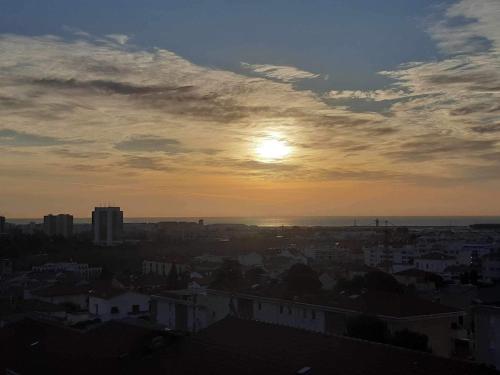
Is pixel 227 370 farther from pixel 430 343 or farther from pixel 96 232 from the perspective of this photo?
pixel 96 232

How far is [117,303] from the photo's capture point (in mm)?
33562

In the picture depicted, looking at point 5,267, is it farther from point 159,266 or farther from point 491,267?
point 491,267

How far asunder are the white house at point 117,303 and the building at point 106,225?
100 m

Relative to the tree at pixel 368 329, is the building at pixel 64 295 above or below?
below

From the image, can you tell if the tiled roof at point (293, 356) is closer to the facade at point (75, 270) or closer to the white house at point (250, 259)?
the facade at point (75, 270)

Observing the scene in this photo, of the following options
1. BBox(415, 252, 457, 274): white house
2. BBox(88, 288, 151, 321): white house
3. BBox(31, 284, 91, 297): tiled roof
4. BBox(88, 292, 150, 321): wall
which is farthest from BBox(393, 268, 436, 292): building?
BBox(31, 284, 91, 297): tiled roof

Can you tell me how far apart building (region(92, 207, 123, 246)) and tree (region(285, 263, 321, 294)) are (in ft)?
344

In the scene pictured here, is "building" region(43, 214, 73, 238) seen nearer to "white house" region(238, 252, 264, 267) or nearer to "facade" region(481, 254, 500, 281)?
"white house" region(238, 252, 264, 267)

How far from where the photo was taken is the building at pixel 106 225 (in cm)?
13512

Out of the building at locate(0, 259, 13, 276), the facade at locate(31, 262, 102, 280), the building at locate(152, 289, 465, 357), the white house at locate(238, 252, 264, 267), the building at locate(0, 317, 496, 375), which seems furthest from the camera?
the white house at locate(238, 252, 264, 267)

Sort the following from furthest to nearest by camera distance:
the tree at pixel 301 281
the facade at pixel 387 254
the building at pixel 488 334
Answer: the facade at pixel 387 254
the tree at pixel 301 281
the building at pixel 488 334

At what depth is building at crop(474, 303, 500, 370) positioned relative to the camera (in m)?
18.5

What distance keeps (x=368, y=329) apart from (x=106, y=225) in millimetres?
123585

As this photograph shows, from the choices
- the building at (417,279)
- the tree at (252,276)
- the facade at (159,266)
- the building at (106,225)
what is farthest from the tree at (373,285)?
the building at (106,225)
